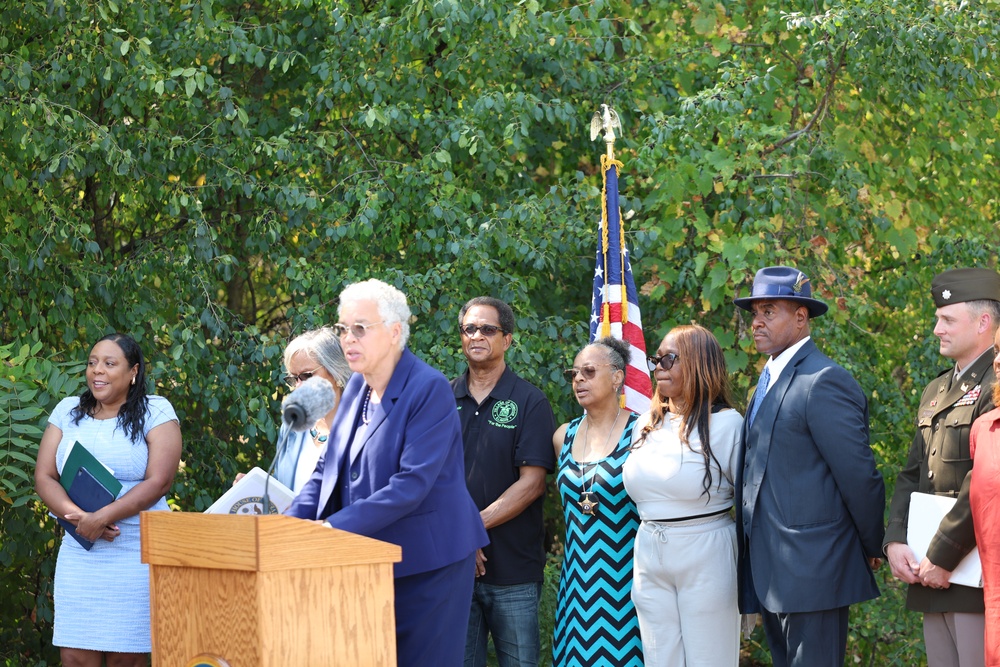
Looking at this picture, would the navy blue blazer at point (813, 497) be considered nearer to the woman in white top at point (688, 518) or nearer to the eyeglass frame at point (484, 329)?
the woman in white top at point (688, 518)

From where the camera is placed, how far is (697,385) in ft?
15.9

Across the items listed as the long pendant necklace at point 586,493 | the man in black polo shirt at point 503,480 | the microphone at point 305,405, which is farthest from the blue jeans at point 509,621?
the microphone at point 305,405

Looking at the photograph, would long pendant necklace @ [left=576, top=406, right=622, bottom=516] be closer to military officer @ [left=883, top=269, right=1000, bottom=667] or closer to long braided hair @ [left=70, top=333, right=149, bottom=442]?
military officer @ [left=883, top=269, right=1000, bottom=667]

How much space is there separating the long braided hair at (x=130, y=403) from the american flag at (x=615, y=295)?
2264 mm

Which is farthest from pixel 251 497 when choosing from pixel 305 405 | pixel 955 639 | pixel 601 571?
pixel 955 639

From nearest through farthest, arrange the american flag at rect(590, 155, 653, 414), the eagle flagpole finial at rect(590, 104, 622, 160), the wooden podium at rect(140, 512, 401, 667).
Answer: the wooden podium at rect(140, 512, 401, 667), the american flag at rect(590, 155, 653, 414), the eagle flagpole finial at rect(590, 104, 622, 160)

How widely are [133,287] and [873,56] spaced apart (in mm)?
4501

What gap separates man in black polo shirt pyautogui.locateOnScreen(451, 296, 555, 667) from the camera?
5129 mm

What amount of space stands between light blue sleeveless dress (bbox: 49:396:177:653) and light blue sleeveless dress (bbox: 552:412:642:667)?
1.89 m

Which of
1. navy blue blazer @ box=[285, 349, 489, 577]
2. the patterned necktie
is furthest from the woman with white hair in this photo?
the patterned necktie

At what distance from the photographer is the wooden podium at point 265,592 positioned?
125 inches

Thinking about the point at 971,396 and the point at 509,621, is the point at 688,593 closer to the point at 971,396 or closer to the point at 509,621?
the point at 509,621

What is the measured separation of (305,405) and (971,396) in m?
2.44

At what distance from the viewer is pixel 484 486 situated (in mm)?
5211
